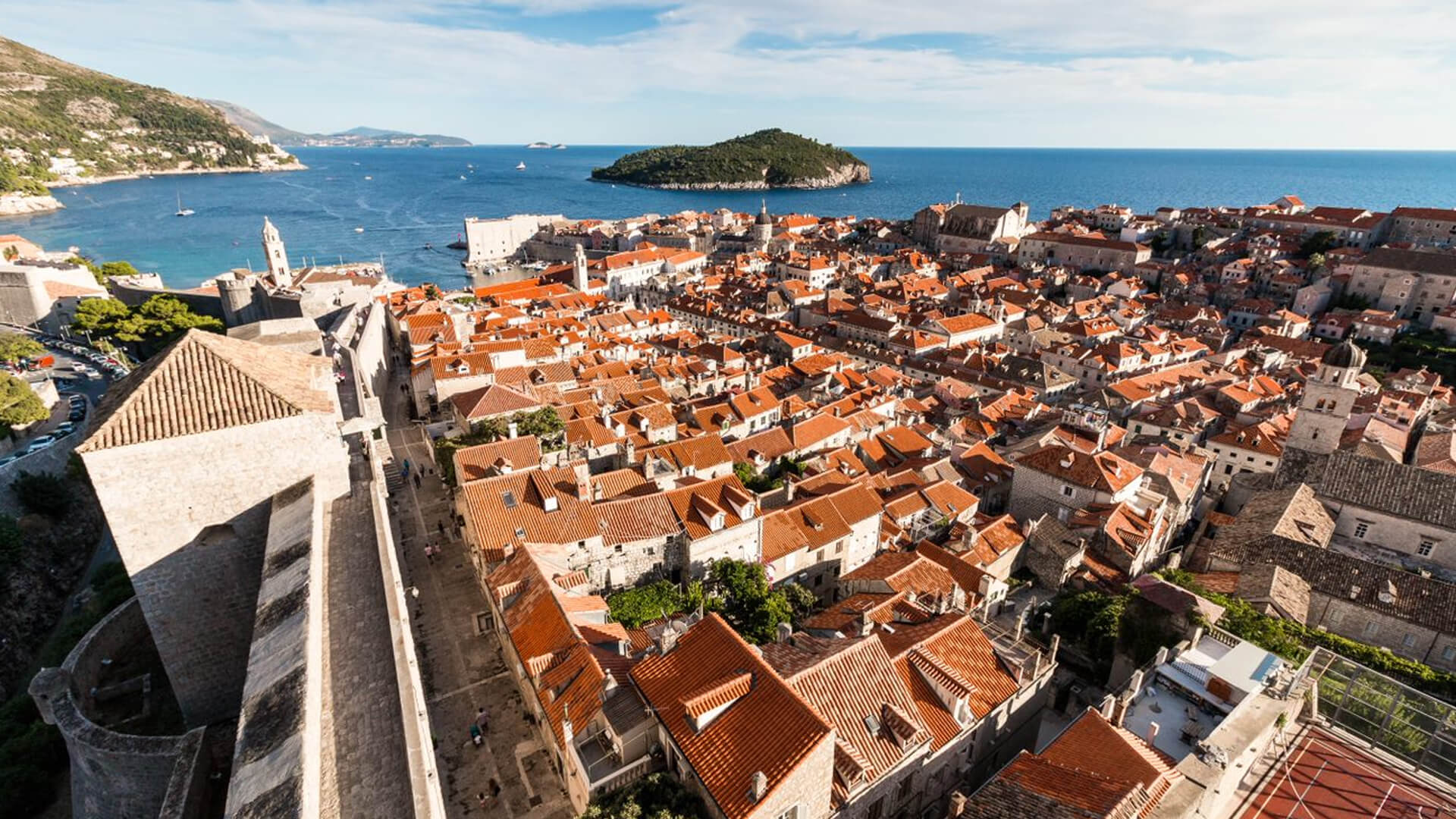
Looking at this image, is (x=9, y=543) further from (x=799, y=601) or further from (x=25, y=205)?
(x=25, y=205)

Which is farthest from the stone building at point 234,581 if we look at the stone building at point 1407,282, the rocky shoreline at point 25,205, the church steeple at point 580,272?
the rocky shoreline at point 25,205

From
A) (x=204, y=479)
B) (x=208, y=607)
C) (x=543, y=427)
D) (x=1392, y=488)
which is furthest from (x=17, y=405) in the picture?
(x=1392, y=488)

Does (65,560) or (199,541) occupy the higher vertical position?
(199,541)

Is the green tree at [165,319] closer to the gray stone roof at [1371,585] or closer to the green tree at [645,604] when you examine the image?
the green tree at [645,604]

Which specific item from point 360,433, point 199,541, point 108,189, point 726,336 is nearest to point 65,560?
point 360,433

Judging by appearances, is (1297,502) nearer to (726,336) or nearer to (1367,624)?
(1367,624)

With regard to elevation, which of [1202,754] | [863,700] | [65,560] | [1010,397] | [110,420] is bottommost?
[65,560]
